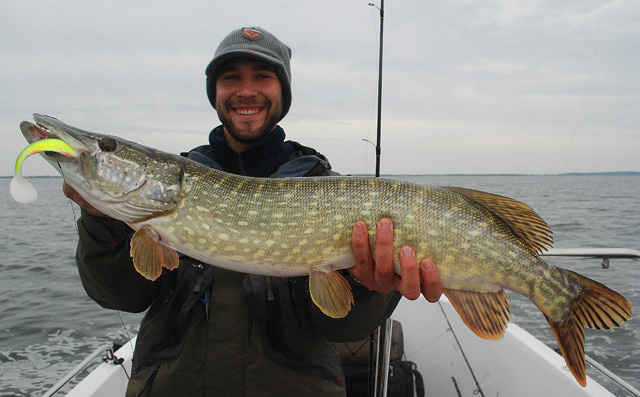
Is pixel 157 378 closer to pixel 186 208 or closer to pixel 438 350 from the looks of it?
pixel 186 208

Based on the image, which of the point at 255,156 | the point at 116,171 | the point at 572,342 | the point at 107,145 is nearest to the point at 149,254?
the point at 116,171

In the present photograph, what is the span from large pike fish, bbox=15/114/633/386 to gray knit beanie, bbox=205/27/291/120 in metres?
0.74

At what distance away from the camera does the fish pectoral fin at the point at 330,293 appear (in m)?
1.74

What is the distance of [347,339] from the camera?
6.26 feet

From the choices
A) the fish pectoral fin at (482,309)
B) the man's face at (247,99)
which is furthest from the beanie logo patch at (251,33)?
the fish pectoral fin at (482,309)

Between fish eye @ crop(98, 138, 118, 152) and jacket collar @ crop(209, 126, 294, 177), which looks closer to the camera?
fish eye @ crop(98, 138, 118, 152)

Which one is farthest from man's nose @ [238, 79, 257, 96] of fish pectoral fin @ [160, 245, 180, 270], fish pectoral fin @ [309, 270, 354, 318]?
fish pectoral fin @ [309, 270, 354, 318]

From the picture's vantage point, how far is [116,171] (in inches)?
68.5

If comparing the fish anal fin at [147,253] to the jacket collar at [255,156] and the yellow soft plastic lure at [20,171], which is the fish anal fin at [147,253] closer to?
the yellow soft plastic lure at [20,171]

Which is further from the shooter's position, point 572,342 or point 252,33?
point 252,33

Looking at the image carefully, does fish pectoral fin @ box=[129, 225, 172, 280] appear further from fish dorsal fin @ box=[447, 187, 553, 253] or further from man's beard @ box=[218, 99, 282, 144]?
fish dorsal fin @ box=[447, 187, 553, 253]

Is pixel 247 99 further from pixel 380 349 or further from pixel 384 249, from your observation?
pixel 380 349

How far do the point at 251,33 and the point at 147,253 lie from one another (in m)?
1.42

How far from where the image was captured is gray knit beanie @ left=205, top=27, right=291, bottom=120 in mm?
2232
